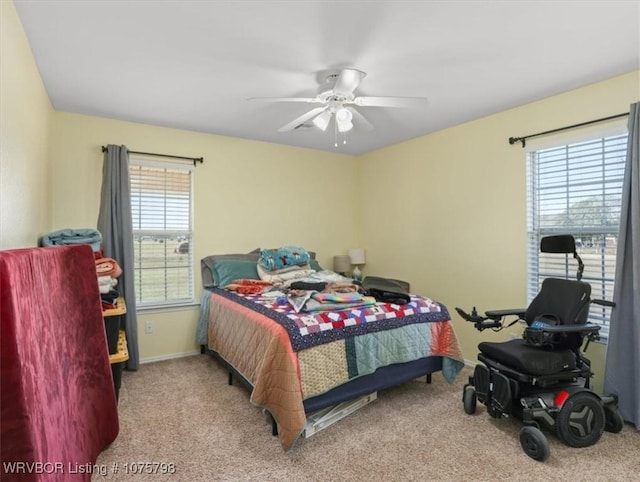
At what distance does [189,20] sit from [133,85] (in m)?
1.10

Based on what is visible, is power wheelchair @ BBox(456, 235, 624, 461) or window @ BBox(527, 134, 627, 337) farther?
window @ BBox(527, 134, 627, 337)

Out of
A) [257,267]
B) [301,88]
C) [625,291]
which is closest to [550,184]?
[625,291]

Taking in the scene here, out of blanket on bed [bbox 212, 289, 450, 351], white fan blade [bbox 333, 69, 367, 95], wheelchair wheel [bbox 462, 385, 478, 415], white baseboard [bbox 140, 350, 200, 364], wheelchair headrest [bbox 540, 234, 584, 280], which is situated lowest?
white baseboard [bbox 140, 350, 200, 364]

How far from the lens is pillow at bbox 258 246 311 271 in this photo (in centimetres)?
381

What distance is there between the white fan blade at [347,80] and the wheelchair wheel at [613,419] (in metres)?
2.71

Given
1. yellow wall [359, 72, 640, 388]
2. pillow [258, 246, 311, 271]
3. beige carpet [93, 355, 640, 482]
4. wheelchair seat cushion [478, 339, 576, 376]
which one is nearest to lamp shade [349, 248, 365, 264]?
yellow wall [359, 72, 640, 388]

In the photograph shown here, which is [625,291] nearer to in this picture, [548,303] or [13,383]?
[548,303]

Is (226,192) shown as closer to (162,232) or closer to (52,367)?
(162,232)

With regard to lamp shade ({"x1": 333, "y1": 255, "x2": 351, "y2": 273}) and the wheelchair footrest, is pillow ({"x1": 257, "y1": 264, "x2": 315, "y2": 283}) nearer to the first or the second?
lamp shade ({"x1": 333, "y1": 255, "x2": 351, "y2": 273})

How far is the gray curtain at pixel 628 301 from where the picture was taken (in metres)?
2.37

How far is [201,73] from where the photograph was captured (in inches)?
100

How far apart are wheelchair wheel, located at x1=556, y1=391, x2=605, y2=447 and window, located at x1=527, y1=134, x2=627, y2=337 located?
0.85 meters

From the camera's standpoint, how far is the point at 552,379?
7.14 feet

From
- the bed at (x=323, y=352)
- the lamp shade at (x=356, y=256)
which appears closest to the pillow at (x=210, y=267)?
the bed at (x=323, y=352)
